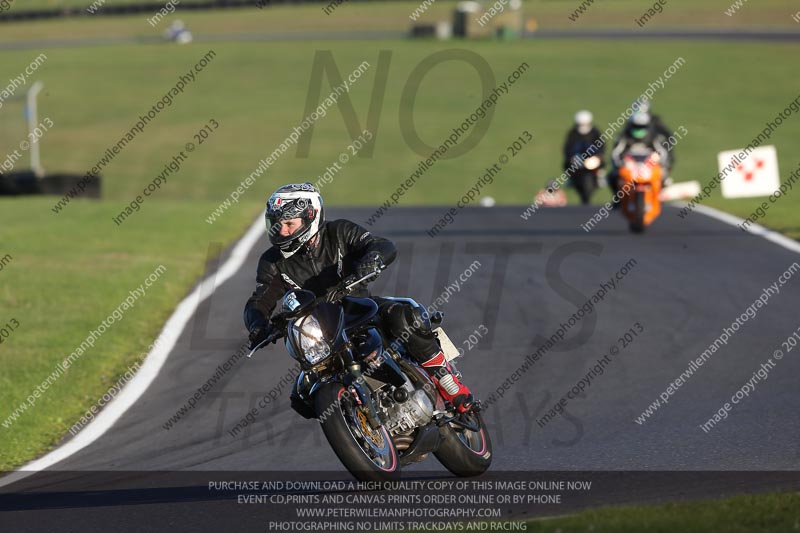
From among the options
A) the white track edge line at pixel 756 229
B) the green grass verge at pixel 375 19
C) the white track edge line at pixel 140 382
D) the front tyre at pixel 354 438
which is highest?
the front tyre at pixel 354 438

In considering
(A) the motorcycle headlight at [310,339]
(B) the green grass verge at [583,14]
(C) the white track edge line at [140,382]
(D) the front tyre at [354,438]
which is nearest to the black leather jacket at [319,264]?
(A) the motorcycle headlight at [310,339]

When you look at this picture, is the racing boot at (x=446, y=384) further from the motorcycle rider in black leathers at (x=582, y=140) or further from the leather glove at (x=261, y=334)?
the motorcycle rider in black leathers at (x=582, y=140)

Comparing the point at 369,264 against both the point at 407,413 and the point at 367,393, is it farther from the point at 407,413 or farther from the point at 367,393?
the point at 407,413

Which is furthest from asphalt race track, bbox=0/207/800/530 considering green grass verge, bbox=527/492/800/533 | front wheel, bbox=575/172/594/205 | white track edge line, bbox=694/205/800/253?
front wheel, bbox=575/172/594/205

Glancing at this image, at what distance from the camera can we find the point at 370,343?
670cm

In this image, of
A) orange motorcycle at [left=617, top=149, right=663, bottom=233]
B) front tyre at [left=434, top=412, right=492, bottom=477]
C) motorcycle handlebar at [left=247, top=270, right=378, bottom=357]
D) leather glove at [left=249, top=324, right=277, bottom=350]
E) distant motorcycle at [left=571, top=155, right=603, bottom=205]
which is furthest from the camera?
distant motorcycle at [left=571, top=155, right=603, bottom=205]

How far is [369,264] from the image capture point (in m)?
6.64

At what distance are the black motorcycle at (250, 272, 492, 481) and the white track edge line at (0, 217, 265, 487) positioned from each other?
2588 millimetres

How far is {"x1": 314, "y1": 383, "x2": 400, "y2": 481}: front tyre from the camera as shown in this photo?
20.4ft

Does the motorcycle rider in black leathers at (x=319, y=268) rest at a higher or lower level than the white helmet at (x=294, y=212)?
lower

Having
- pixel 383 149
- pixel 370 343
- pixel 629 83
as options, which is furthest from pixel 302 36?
pixel 370 343

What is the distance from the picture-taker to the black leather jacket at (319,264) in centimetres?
711

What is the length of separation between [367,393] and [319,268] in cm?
100

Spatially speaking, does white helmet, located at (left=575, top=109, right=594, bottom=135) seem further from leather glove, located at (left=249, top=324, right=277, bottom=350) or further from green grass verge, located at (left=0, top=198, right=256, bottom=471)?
leather glove, located at (left=249, top=324, right=277, bottom=350)
